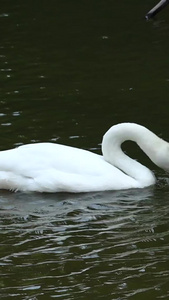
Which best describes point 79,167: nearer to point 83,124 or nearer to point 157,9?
point 83,124

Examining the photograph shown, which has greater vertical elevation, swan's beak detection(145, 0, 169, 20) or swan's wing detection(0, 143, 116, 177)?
swan's wing detection(0, 143, 116, 177)

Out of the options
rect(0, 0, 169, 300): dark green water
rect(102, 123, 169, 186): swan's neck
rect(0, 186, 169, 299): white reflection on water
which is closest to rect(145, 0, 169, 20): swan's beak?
→ rect(0, 0, 169, 300): dark green water

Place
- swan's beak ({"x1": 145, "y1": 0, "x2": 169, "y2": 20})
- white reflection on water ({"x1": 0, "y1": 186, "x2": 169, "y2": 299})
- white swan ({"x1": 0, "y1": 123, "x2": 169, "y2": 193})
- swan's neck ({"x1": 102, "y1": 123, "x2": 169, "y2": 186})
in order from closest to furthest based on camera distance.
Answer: white reflection on water ({"x1": 0, "y1": 186, "x2": 169, "y2": 299}), white swan ({"x1": 0, "y1": 123, "x2": 169, "y2": 193}), swan's neck ({"x1": 102, "y1": 123, "x2": 169, "y2": 186}), swan's beak ({"x1": 145, "y1": 0, "x2": 169, "y2": 20})

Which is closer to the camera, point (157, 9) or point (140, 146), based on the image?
point (140, 146)

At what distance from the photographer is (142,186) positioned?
9812mm

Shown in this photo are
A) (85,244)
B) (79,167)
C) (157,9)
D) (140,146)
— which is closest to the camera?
(85,244)

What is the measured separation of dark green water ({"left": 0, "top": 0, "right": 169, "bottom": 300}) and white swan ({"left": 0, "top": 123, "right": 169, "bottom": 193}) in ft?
0.41

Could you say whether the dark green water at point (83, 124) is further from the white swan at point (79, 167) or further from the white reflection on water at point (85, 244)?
the white swan at point (79, 167)

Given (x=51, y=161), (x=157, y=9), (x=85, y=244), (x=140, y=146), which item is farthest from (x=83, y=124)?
(x=157, y=9)

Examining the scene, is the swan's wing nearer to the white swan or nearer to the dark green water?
the white swan

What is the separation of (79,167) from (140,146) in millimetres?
738

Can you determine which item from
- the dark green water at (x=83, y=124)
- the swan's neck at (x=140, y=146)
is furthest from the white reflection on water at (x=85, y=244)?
the swan's neck at (x=140, y=146)

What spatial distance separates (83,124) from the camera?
11852mm

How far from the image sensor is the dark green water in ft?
24.7
